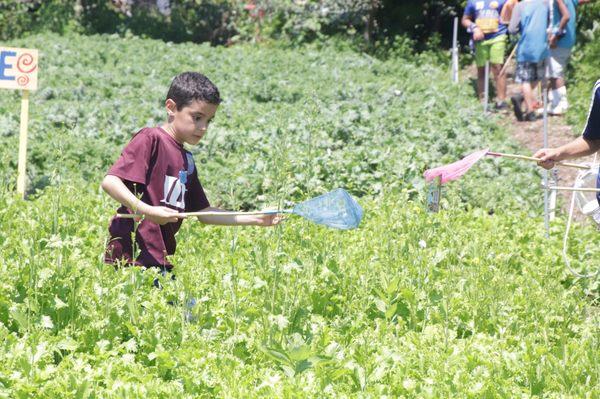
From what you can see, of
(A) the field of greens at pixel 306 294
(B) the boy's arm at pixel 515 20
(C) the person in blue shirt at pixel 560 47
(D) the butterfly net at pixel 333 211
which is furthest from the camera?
(B) the boy's arm at pixel 515 20

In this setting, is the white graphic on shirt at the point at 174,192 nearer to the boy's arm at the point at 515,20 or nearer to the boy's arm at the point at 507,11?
the boy's arm at the point at 515,20

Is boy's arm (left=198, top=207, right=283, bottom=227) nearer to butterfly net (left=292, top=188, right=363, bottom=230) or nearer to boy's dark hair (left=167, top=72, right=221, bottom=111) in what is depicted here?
butterfly net (left=292, top=188, right=363, bottom=230)

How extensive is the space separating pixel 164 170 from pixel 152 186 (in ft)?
0.31

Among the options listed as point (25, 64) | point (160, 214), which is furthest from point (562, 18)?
point (160, 214)

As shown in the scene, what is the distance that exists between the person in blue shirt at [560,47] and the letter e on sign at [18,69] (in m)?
7.59

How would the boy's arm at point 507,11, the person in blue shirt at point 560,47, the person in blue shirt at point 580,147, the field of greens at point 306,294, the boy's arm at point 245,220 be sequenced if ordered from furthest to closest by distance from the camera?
the boy's arm at point 507,11
the person in blue shirt at point 560,47
the person in blue shirt at point 580,147
the boy's arm at point 245,220
the field of greens at point 306,294

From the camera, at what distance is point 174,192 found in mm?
4641

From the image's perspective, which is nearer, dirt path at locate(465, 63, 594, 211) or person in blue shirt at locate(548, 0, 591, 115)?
dirt path at locate(465, 63, 594, 211)

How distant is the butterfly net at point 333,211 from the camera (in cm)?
413

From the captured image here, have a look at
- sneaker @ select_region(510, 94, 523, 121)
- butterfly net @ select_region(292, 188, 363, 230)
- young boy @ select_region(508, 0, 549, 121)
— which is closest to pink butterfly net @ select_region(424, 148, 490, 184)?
butterfly net @ select_region(292, 188, 363, 230)

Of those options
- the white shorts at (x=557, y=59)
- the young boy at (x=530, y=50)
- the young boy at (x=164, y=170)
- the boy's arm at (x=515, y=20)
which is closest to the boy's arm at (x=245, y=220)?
the young boy at (x=164, y=170)

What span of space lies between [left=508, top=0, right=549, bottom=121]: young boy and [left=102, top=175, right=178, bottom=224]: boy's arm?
9.48 meters

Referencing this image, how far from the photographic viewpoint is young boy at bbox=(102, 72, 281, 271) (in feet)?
14.8

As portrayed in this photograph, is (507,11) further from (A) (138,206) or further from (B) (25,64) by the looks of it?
(A) (138,206)
